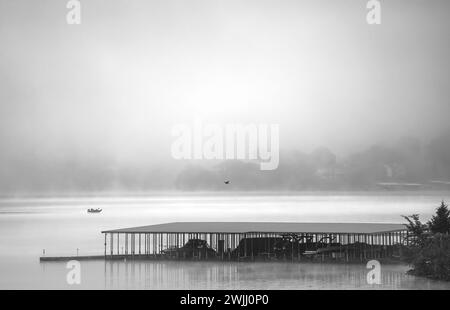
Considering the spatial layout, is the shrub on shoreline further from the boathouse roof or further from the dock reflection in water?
the boathouse roof

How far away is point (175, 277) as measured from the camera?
55.8 meters

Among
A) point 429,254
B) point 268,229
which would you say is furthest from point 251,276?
point 268,229

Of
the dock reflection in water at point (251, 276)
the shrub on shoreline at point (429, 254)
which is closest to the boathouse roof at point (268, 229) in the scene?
the dock reflection in water at point (251, 276)

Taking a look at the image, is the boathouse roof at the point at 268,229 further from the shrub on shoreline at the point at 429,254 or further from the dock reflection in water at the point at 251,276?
the shrub on shoreline at the point at 429,254

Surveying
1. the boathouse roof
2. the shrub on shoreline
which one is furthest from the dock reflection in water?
the boathouse roof

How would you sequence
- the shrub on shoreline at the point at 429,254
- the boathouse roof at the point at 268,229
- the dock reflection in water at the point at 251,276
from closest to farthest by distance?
the dock reflection in water at the point at 251,276 → the shrub on shoreline at the point at 429,254 → the boathouse roof at the point at 268,229

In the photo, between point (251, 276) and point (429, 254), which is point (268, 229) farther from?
point (429, 254)

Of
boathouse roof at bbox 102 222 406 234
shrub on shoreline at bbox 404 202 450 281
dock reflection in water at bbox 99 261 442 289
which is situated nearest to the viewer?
dock reflection in water at bbox 99 261 442 289
